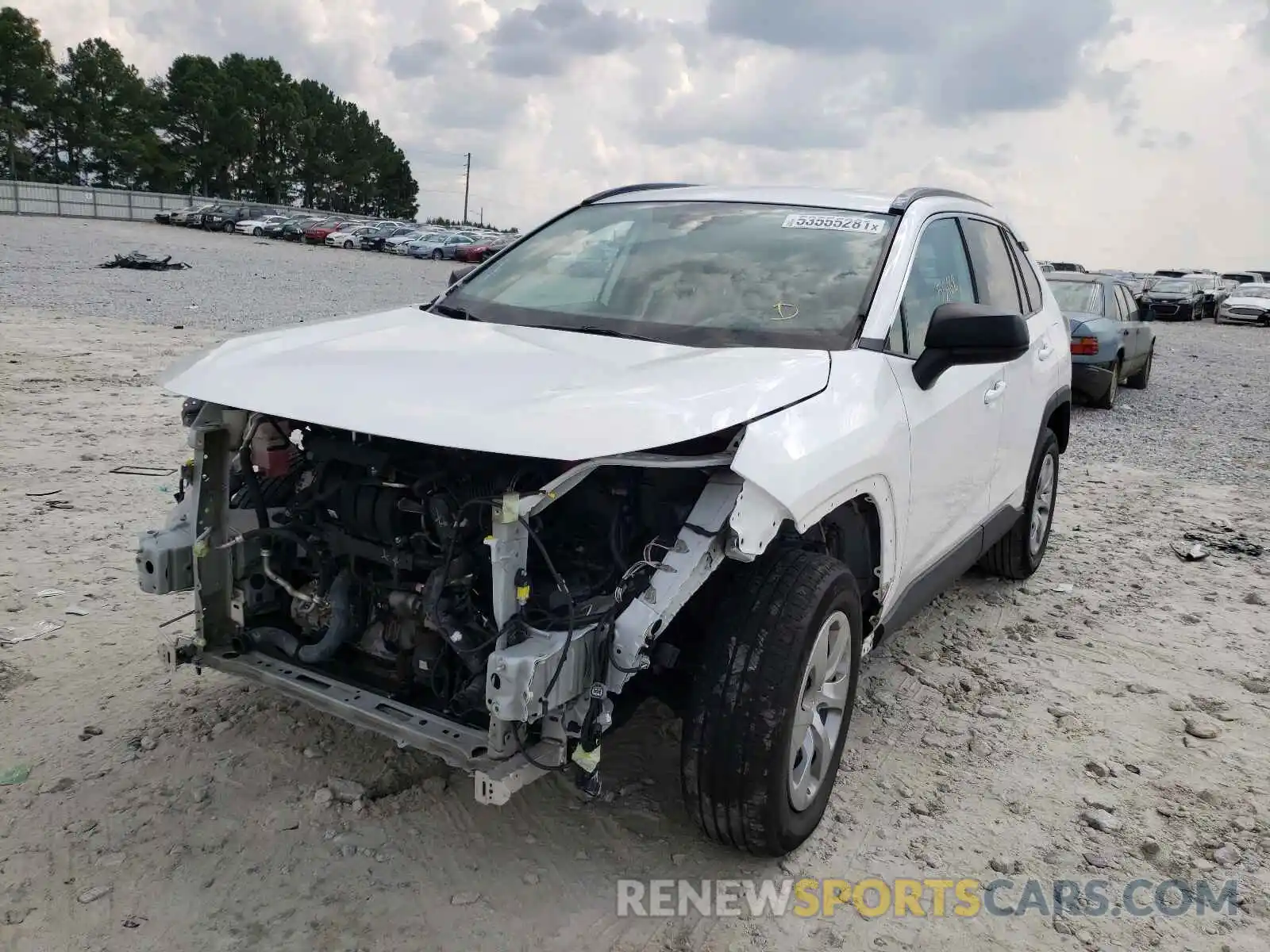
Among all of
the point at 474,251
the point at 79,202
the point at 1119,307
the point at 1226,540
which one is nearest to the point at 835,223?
the point at 1226,540

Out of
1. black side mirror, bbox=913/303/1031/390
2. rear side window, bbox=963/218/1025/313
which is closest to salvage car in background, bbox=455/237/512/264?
rear side window, bbox=963/218/1025/313

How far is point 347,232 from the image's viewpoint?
48.9m

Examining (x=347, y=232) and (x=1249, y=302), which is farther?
(x=347, y=232)

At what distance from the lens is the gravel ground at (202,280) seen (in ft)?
50.2

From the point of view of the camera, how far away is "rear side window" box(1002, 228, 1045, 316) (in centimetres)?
503

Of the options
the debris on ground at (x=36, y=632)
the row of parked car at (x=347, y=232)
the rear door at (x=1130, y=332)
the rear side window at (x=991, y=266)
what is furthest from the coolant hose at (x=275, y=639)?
the row of parked car at (x=347, y=232)

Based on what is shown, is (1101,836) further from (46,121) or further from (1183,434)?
(46,121)

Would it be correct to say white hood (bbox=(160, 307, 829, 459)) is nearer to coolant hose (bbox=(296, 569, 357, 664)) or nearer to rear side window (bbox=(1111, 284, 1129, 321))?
coolant hose (bbox=(296, 569, 357, 664))

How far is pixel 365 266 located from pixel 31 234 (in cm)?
1147

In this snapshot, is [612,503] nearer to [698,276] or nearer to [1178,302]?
[698,276]

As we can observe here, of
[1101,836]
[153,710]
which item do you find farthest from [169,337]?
[1101,836]

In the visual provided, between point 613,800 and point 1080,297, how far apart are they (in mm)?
11390

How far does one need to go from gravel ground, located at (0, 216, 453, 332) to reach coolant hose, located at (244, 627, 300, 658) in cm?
428

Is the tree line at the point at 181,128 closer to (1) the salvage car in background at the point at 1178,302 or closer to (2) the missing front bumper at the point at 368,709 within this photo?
(1) the salvage car in background at the point at 1178,302
